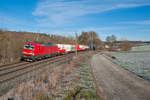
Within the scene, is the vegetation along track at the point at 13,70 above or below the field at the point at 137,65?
above

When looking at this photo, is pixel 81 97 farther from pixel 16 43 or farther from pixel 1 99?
pixel 16 43

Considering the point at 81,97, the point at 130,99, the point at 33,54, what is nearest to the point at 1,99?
the point at 81,97

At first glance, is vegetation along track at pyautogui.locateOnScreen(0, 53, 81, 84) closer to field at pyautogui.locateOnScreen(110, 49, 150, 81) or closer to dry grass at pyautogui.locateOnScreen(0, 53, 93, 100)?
dry grass at pyautogui.locateOnScreen(0, 53, 93, 100)

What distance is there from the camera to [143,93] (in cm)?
816

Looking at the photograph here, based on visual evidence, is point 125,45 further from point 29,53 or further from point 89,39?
point 29,53

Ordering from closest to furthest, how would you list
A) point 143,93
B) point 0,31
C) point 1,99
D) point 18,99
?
point 18,99 < point 1,99 < point 143,93 < point 0,31

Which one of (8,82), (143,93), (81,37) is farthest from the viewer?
(81,37)

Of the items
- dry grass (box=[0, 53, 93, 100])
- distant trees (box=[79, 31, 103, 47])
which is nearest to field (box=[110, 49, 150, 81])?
dry grass (box=[0, 53, 93, 100])

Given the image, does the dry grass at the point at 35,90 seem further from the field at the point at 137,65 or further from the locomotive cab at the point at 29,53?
the locomotive cab at the point at 29,53

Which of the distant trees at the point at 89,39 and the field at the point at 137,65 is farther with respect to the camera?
the distant trees at the point at 89,39

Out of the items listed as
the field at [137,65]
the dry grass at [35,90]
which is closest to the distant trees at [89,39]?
the field at [137,65]

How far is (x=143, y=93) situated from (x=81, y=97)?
4.60 meters

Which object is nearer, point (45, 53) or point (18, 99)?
point (18, 99)

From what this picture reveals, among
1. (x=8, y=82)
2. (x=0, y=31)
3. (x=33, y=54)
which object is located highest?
A: (x=0, y=31)
